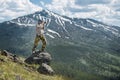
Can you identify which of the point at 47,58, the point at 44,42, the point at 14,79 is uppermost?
the point at 14,79

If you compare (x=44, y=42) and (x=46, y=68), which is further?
(x=44, y=42)

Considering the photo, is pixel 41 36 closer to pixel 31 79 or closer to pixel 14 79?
pixel 31 79

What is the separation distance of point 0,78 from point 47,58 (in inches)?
657

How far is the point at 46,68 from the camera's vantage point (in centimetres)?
2764

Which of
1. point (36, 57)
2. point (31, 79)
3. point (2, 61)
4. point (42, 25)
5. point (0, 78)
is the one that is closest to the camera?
point (0, 78)

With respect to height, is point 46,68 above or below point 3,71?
below

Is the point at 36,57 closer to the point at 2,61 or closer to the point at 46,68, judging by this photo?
the point at 46,68

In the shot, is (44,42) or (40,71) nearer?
(40,71)

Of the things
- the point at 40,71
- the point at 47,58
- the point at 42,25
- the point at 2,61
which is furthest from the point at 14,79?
the point at 47,58

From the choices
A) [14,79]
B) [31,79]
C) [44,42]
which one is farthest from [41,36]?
[14,79]

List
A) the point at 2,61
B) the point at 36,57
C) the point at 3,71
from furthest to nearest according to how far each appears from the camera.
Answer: the point at 36,57 → the point at 2,61 → the point at 3,71

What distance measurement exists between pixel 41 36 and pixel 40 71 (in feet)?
14.6

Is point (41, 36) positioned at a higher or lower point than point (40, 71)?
higher

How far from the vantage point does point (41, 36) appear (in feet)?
100.0
